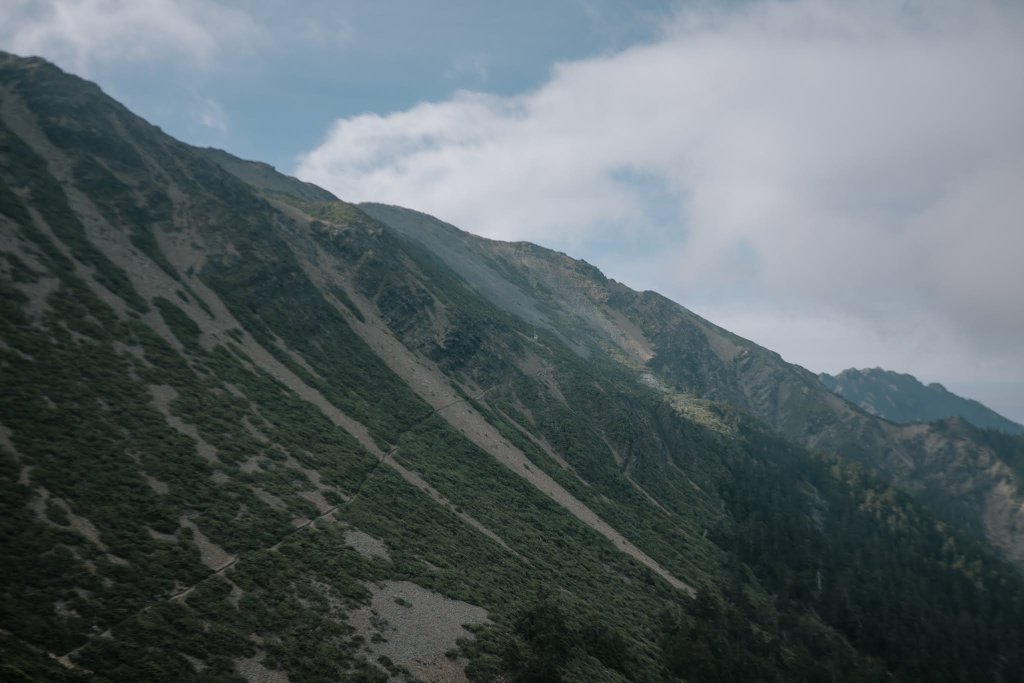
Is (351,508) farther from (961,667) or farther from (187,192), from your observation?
(961,667)

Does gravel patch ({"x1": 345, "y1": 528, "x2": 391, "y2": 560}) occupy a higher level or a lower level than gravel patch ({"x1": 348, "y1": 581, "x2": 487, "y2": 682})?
lower

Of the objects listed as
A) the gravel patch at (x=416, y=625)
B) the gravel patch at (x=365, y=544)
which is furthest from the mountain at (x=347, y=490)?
the gravel patch at (x=365, y=544)

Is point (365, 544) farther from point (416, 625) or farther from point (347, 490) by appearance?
point (416, 625)

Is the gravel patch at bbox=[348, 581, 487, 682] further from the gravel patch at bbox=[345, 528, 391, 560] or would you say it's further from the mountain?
the gravel patch at bbox=[345, 528, 391, 560]

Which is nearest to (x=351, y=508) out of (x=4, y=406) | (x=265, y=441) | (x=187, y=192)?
(x=265, y=441)

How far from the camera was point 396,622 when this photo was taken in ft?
115

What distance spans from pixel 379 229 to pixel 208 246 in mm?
48014

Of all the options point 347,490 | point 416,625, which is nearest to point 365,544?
point 347,490

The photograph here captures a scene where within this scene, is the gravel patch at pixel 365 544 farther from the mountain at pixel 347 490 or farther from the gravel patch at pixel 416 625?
the gravel patch at pixel 416 625

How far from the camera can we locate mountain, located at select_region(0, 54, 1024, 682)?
30.1 metres

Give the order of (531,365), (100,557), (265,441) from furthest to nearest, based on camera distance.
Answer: (531,365) < (265,441) < (100,557)

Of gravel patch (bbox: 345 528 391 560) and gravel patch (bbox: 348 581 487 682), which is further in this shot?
gravel patch (bbox: 345 528 391 560)

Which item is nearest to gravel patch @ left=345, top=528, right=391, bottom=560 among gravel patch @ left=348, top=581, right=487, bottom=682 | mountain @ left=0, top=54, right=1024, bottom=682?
mountain @ left=0, top=54, right=1024, bottom=682

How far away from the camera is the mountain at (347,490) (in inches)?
1187
